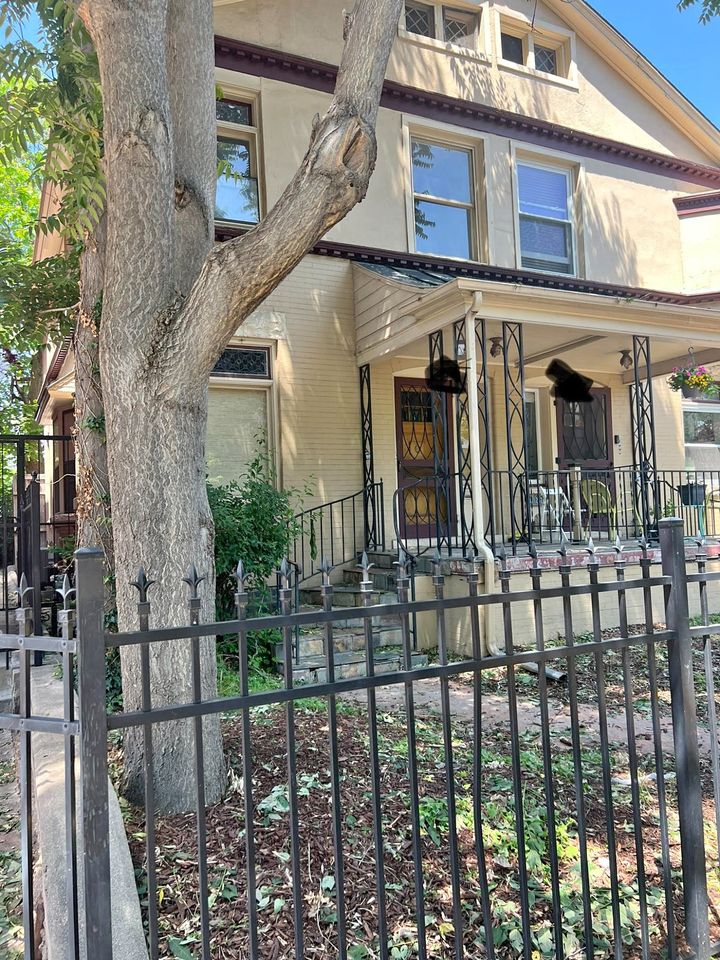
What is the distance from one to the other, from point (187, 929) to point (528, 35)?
539 inches

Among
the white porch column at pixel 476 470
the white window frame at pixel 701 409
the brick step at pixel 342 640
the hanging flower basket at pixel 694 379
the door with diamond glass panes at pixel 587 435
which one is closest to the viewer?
the brick step at pixel 342 640

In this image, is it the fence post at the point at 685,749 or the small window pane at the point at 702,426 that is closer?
the fence post at the point at 685,749

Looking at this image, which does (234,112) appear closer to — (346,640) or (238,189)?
(238,189)

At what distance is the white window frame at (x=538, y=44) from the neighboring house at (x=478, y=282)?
0.13 feet

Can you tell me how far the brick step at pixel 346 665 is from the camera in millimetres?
6207

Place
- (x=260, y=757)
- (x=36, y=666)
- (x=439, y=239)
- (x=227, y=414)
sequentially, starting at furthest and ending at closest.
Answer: (x=439, y=239)
(x=227, y=414)
(x=36, y=666)
(x=260, y=757)

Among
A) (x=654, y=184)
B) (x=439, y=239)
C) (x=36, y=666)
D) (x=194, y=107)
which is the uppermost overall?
(x=654, y=184)

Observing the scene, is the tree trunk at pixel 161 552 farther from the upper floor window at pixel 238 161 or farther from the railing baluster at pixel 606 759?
the upper floor window at pixel 238 161

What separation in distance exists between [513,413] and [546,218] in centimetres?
352

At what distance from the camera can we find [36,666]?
18.0ft

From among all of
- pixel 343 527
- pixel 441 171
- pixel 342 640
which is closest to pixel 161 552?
pixel 342 640

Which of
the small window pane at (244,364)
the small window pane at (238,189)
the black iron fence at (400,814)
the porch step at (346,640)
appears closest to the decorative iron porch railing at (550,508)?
the porch step at (346,640)

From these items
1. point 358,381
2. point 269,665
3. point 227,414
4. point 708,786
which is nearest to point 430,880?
point 708,786

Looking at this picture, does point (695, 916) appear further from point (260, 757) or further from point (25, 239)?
point (25, 239)
